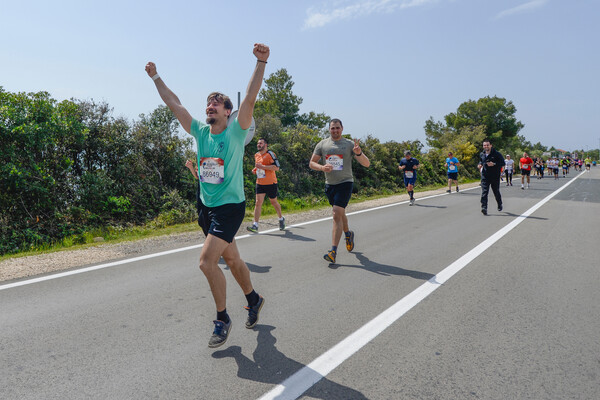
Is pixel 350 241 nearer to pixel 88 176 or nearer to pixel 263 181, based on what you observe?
pixel 263 181

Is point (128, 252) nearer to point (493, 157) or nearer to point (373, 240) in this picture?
point (373, 240)

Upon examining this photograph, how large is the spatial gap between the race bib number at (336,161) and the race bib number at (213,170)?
300cm

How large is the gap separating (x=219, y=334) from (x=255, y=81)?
2.00 meters

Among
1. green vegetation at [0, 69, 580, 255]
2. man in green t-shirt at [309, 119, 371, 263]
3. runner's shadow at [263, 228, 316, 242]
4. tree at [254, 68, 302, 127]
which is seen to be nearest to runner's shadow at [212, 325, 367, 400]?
man in green t-shirt at [309, 119, 371, 263]

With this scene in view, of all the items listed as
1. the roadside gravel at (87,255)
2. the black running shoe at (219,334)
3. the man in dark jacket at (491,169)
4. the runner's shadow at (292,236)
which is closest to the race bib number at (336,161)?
the runner's shadow at (292,236)

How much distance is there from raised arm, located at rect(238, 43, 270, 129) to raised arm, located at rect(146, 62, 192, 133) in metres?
0.59

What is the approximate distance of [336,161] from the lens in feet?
19.9

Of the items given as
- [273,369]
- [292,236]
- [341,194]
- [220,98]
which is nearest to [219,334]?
[273,369]

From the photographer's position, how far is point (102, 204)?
10.8 metres

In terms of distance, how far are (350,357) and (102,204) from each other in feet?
31.3

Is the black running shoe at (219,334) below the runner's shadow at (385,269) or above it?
above

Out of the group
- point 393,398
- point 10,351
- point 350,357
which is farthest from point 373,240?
point 10,351

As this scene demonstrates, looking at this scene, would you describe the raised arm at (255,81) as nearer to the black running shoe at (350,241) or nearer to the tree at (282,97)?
the black running shoe at (350,241)

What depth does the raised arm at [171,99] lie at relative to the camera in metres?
3.52
